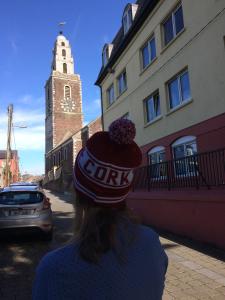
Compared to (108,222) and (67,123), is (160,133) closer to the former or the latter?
(108,222)

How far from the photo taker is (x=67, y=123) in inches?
2532

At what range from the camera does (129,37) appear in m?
18.1

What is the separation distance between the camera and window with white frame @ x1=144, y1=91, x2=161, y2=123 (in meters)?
15.8

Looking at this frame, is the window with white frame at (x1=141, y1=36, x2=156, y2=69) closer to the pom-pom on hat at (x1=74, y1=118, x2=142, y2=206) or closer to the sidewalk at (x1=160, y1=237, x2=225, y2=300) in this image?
the sidewalk at (x1=160, y1=237, x2=225, y2=300)

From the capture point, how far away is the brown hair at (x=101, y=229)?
1457 mm

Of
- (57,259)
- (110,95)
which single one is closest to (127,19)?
(110,95)

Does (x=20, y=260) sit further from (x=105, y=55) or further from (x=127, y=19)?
(x=105, y=55)

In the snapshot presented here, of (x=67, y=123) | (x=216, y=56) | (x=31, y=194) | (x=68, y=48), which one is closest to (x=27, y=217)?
(x=31, y=194)

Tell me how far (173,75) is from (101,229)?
42.6 ft

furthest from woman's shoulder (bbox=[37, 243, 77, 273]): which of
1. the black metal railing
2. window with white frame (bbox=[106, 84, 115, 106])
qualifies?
window with white frame (bbox=[106, 84, 115, 106])

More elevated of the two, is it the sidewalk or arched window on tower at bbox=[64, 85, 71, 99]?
arched window on tower at bbox=[64, 85, 71, 99]

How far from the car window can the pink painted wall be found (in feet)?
9.53

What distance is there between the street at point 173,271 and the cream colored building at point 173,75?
14.1ft

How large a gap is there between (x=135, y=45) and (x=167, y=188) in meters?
8.83
